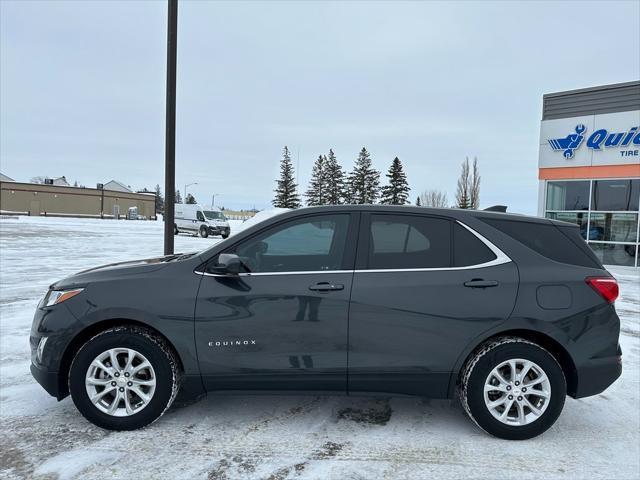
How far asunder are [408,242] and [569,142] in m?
15.7

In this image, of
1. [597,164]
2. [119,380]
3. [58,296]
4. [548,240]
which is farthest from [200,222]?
[548,240]

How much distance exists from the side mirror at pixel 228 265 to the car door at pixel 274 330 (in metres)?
0.06

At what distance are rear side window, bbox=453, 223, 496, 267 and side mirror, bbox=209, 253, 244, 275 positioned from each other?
1.61 metres

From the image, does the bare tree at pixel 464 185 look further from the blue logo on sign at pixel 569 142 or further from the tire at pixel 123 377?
the tire at pixel 123 377

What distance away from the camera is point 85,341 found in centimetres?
342

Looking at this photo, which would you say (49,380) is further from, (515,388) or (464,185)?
(464,185)

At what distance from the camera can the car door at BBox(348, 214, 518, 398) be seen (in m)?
3.26

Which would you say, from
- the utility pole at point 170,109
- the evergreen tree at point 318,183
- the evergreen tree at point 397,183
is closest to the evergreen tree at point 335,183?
the evergreen tree at point 318,183

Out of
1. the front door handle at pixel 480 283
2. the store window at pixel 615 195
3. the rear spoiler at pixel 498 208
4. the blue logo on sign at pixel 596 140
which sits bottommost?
the front door handle at pixel 480 283

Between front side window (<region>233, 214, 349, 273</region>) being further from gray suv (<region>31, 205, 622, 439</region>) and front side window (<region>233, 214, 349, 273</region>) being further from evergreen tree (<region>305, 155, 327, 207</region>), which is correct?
evergreen tree (<region>305, 155, 327, 207</region>)

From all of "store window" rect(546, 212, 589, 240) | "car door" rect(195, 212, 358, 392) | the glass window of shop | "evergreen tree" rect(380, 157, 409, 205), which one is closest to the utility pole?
"car door" rect(195, 212, 358, 392)

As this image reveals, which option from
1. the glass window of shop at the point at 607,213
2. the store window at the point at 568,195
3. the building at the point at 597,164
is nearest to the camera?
the building at the point at 597,164

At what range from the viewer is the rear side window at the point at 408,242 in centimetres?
340

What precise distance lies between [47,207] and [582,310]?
76.8m
